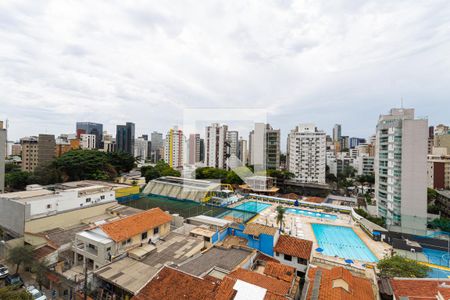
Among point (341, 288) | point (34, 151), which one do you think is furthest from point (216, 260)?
point (34, 151)

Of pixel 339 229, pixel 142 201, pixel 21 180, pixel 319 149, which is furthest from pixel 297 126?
pixel 21 180

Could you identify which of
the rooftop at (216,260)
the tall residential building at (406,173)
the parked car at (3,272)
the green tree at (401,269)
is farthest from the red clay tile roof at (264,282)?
the tall residential building at (406,173)

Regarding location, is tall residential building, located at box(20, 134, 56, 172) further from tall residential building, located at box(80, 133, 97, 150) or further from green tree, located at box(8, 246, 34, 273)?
green tree, located at box(8, 246, 34, 273)

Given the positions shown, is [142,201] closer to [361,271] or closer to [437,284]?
[361,271]

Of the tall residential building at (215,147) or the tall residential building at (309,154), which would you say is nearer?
the tall residential building at (215,147)

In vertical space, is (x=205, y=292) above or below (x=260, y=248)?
above

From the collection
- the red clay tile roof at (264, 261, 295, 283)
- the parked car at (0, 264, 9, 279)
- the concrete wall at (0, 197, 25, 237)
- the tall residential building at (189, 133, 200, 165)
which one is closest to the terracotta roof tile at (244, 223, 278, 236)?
the red clay tile roof at (264, 261, 295, 283)

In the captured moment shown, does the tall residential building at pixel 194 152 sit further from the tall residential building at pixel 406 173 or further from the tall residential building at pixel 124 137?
Answer: the tall residential building at pixel 124 137
